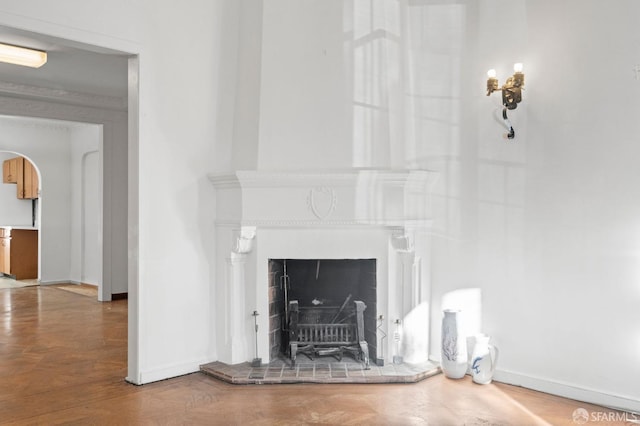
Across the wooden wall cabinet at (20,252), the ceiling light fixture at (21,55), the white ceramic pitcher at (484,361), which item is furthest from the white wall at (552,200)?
the wooden wall cabinet at (20,252)

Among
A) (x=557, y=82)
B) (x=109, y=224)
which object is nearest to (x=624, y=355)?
(x=557, y=82)

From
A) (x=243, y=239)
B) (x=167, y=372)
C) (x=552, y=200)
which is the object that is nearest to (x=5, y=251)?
(x=167, y=372)

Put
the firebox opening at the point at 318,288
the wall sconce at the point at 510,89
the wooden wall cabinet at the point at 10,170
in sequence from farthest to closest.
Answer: the wooden wall cabinet at the point at 10,170, the firebox opening at the point at 318,288, the wall sconce at the point at 510,89

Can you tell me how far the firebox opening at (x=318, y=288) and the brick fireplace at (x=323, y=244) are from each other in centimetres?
3

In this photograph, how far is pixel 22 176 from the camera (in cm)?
975

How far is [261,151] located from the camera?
401cm

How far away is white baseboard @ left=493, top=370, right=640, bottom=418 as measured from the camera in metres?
3.21

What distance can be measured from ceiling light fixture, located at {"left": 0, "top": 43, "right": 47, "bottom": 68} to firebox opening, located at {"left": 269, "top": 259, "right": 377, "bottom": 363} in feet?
10.4

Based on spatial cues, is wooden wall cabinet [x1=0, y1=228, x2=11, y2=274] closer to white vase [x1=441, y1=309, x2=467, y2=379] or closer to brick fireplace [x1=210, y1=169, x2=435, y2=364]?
brick fireplace [x1=210, y1=169, x2=435, y2=364]

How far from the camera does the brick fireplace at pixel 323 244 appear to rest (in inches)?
156

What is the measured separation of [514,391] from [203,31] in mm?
3633

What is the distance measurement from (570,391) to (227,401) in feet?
7.63

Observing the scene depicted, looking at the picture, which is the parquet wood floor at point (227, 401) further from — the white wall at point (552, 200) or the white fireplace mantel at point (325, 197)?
the white fireplace mantel at point (325, 197)

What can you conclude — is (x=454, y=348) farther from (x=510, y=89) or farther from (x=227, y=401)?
(x=510, y=89)
